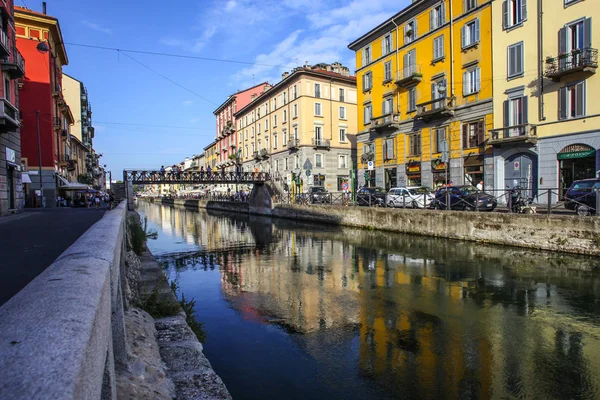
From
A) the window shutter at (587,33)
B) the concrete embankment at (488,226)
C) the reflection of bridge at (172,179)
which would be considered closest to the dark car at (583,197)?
the concrete embankment at (488,226)

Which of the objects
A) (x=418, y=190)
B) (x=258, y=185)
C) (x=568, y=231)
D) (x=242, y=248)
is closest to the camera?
(x=568, y=231)

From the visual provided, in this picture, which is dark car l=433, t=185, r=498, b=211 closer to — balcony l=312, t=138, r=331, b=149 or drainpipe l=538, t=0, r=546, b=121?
drainpipe l=538, t=0, r=546, b=121

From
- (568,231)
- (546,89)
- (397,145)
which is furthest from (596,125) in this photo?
(397,145)

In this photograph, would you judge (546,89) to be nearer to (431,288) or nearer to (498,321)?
(431,288)

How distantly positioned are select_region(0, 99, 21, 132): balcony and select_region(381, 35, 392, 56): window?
28.3 metres

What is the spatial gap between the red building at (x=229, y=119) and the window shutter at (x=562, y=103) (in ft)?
147

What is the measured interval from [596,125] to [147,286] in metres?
23.3

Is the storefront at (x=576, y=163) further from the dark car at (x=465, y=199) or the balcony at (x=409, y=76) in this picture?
the balcony at (x=409, y=76)

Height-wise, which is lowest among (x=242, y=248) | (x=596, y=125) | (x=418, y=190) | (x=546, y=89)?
(x=242, y=248)

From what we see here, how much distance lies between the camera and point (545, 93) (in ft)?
76.2

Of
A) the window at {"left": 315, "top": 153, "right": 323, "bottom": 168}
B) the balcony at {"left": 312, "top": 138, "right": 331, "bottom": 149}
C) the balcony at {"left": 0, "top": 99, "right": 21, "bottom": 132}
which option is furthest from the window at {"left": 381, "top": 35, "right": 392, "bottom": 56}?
the balcony at {"left": 0, "top": 99, "right": 21, "bottom": 132}

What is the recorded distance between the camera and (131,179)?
37.7 m

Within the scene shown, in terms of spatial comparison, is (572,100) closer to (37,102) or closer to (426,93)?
(426,93)

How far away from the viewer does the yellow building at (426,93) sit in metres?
27.3
